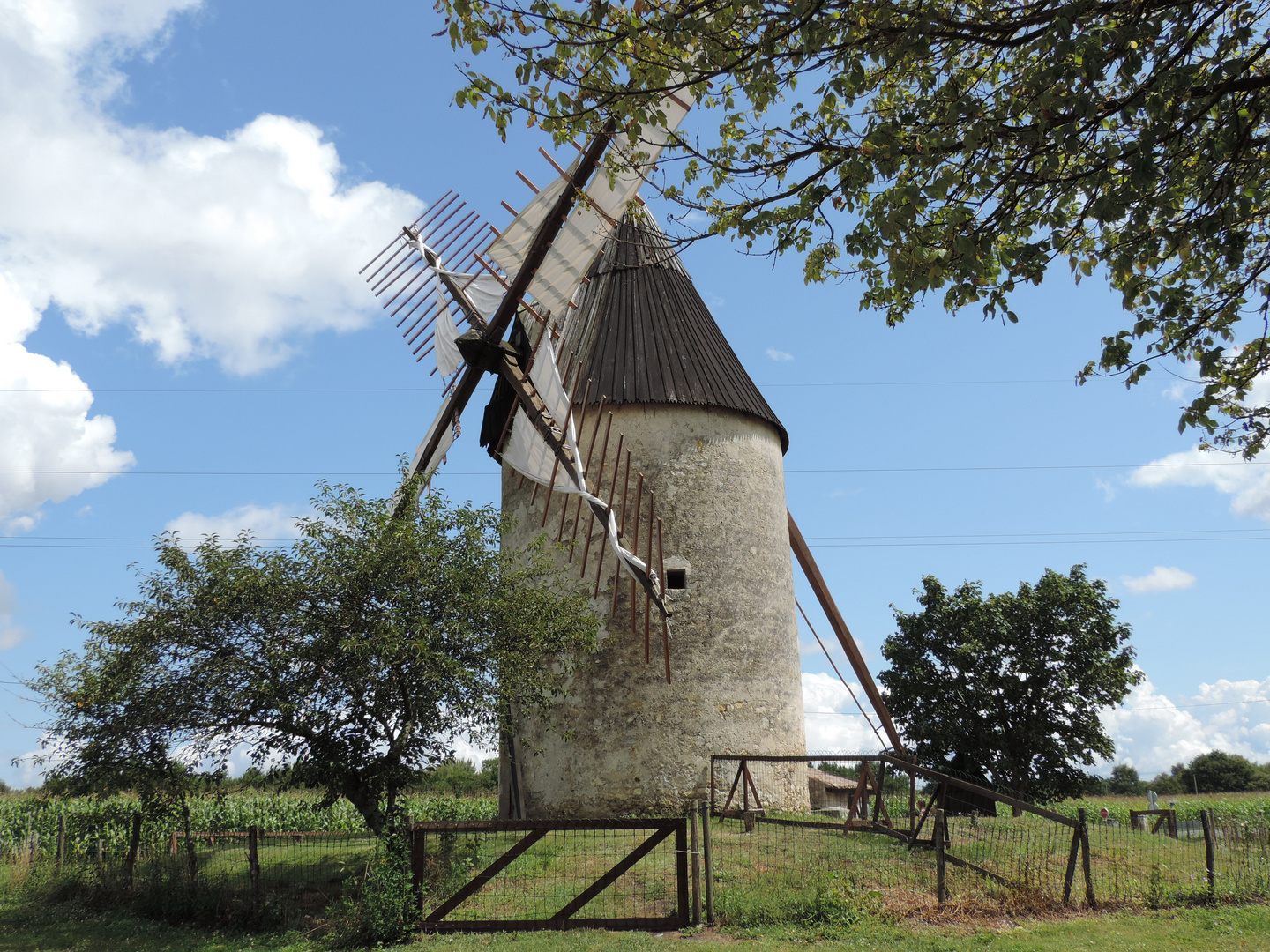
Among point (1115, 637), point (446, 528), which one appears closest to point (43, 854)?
point (446, 528)

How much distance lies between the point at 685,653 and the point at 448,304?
7.55 metres

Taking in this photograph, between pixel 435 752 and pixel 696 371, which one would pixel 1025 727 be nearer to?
pixel 696 371

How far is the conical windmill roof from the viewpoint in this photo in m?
14.6

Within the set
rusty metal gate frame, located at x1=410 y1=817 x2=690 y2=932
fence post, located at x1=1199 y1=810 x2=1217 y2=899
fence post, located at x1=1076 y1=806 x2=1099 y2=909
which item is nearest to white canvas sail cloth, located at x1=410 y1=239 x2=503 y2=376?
rusty metal gate frame, located at x1=410 y1=817 x2=690 y2=932

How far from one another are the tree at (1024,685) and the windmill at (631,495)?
5598 mm

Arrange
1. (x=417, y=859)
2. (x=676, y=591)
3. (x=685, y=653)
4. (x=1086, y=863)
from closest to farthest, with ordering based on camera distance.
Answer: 1. (x=417, y=859)
2. (x=1086, y=863)
3. (x=685, y=653)
4. (x=676, y=591)

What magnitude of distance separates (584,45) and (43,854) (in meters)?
14.4

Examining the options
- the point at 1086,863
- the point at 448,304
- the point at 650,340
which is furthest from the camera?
the point at 448,304

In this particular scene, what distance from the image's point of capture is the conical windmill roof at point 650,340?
14602 mm

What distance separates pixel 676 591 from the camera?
13758 mm

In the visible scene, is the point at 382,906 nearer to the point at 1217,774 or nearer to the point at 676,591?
the point at 676,591

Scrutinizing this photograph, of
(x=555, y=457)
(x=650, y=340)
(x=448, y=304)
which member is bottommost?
(x=555, y=457)

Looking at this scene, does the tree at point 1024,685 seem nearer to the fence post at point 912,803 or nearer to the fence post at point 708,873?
the fence post at point 912,803

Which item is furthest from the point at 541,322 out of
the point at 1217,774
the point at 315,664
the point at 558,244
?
the point at 1217,774
